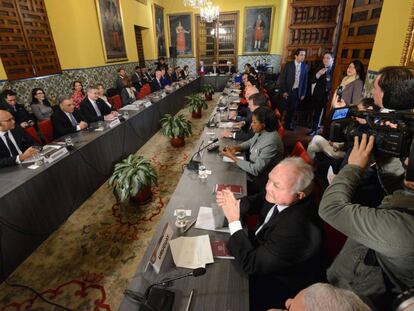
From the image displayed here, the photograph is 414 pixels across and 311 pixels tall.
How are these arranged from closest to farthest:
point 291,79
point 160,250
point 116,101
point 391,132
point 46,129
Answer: point 391,132 → point 160,250 → point 46,129 → point 291,79 → point 116,101

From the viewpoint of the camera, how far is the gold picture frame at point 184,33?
1045 centimetres

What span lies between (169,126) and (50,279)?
2772mm

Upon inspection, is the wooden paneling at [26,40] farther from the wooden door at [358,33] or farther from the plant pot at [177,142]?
the wooden door at [358,33]

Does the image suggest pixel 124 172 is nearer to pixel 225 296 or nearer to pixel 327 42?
pixel 225 296

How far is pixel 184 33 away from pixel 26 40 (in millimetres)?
7523

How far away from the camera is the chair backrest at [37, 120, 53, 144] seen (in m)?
3.19

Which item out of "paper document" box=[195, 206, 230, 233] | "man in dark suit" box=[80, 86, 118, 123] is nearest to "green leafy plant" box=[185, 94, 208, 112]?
"man in dark suit" box=[80, 86, 118, 123]

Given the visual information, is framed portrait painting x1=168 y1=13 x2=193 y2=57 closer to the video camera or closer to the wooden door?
the wooden door

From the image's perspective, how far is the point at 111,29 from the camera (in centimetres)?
Answer: 678

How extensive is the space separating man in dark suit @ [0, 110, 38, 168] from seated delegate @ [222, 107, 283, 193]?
81.0 inches

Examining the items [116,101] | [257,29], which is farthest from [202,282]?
[257,29]

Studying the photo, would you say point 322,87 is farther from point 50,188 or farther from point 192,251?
point 50,188

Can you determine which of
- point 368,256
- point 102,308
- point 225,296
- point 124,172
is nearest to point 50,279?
point 102,308

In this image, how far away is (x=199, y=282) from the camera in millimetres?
1111
